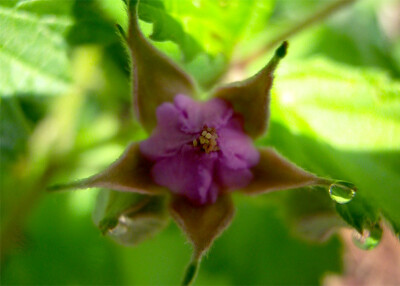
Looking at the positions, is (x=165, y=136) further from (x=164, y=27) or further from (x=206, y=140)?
(x=164, y=27)

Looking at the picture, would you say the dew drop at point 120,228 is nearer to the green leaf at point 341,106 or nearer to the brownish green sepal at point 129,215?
the brownish green sepal at point 129,215

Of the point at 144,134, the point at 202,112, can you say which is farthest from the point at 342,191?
the point at 144,134

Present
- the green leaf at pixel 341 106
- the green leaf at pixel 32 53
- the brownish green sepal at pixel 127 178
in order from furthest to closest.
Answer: the green leaf at pixel 341 106, the green leaf at pixel 32 53, the brownish green sepal at pixel 127 178

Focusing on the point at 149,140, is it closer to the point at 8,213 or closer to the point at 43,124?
the point at 8,213

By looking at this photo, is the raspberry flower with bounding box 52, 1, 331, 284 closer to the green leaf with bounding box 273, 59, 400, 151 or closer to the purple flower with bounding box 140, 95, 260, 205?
the purple flower with bounding box 140, 95, 260, 205

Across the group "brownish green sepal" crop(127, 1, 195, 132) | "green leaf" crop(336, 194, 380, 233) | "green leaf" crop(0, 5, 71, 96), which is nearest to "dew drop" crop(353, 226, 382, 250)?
"green leaf" crop(336, 194, 380, 233)

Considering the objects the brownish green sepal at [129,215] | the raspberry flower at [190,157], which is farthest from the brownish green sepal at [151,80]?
the brownish green sepal at [129,215]

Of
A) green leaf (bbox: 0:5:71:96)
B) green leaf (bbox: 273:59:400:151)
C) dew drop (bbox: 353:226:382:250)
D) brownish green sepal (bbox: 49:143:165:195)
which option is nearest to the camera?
brownish green sepal (bbox: 49:143:165:195)
